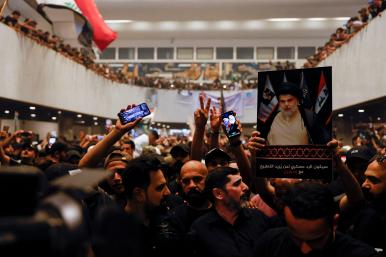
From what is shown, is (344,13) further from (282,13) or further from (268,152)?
(268,152)

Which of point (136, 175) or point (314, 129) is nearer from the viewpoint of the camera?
point (136, 175)

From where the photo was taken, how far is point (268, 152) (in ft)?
11.9

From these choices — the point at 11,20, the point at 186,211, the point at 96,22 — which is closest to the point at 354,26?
the point at 96,22

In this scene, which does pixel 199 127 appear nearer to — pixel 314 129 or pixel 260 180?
pixel 260 180

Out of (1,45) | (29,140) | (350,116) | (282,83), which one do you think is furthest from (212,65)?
(282,83)

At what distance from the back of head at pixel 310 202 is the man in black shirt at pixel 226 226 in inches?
24.7

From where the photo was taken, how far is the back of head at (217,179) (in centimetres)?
324

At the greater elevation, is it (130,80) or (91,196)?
(130,80)

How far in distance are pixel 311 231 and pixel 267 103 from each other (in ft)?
5.28

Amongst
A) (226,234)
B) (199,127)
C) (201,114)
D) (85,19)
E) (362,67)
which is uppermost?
(85,19)

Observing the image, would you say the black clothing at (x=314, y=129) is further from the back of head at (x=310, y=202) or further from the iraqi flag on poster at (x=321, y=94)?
the back of head at (x=310, y=202)

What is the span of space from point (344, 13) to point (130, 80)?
37.6 feet

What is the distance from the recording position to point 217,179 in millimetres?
3307

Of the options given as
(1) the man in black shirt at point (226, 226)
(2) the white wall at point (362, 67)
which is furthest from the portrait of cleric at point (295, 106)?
(2) the white wall at point (362, 67)
